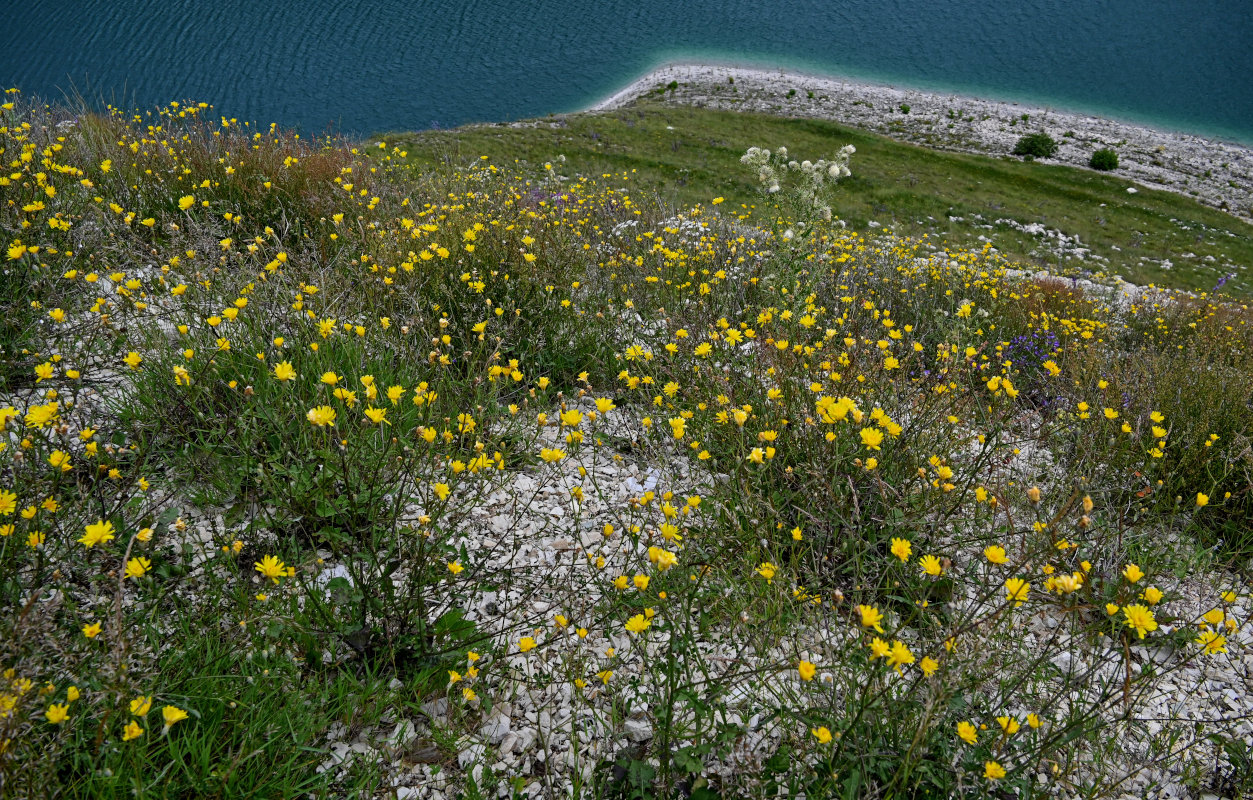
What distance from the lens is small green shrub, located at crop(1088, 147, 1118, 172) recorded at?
1260 inches

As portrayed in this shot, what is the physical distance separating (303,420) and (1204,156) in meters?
48.4

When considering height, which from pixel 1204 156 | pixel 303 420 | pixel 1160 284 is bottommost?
pixel 1160 284

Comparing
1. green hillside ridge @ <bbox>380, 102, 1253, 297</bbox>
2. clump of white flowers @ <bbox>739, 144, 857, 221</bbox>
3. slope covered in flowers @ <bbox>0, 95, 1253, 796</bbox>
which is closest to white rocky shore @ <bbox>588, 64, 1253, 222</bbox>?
green hillside ridge @ <bbox>380, 102, 1253, 297</bbox>

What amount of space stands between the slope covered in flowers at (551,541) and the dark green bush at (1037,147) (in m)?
35.9

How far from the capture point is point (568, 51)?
40344 mm

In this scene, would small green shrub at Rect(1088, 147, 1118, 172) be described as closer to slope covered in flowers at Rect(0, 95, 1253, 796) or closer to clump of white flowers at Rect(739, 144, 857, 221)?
slope covered in flowers at Rect(0, 95, 1253, 796)

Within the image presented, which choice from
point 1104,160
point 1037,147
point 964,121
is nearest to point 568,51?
point 964,121

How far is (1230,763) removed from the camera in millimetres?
2381

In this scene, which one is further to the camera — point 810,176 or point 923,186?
point 923,186

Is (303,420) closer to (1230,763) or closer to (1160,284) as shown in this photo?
(1230,763)

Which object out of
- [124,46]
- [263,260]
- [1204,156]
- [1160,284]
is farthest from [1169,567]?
[1204,156]

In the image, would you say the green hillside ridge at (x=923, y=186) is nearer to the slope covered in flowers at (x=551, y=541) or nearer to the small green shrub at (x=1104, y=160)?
the small green shrub at (x=1104, y=160)

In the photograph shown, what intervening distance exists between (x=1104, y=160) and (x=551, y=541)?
133 feet

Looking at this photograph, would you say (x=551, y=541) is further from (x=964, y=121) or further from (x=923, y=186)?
(x=964, y=121)
